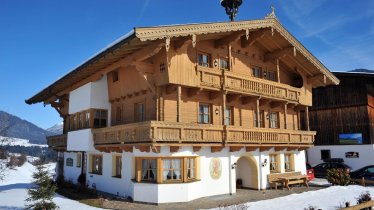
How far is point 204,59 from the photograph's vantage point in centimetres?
2123

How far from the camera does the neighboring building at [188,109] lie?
17469 mm

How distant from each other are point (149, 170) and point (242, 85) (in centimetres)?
788

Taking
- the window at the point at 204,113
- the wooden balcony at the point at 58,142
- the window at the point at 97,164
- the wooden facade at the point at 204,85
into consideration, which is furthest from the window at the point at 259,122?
the wooden balcony at the point at 58,142

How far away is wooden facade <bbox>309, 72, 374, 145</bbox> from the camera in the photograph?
34500 millimetres

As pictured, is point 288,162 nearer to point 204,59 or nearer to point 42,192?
point 204,59

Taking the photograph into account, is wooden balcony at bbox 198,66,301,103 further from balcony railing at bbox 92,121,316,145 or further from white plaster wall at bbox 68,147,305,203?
white plaster wall at bbox 68,147,305,203

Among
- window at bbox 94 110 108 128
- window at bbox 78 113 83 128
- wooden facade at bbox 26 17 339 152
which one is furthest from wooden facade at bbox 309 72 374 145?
window at bbox 78 113 83 128

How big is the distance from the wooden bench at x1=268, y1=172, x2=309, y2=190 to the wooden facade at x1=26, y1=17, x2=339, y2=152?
7.19ft

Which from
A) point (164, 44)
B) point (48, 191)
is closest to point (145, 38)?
point (164, 44)

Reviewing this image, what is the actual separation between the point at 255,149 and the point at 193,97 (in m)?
5.86

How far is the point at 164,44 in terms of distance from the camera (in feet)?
55.1

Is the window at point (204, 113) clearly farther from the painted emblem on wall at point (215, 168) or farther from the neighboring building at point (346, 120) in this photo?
the neighboring building at point (346, 120)

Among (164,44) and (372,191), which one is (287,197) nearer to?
(372,191)

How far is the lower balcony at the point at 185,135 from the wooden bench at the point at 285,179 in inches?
90.7
